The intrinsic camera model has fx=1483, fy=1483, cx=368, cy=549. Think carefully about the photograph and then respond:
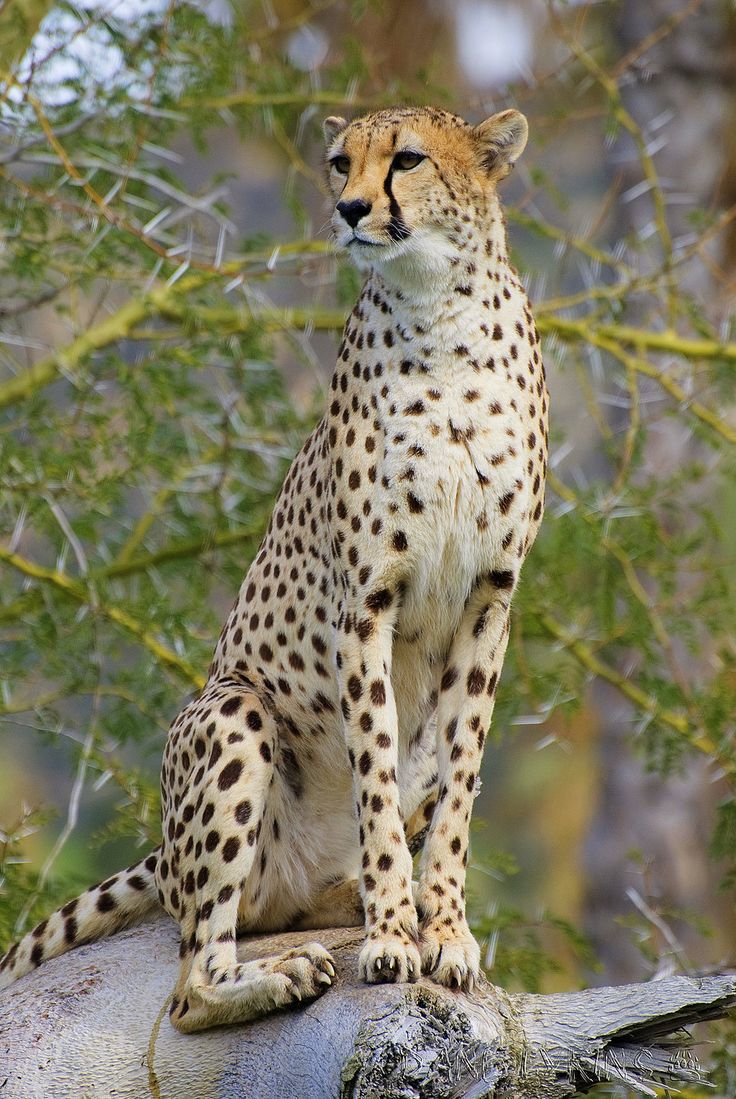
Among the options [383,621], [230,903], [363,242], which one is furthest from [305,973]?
[363,242]

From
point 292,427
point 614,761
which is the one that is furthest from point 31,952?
point 614,761

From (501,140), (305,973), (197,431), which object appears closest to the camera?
(305,973)

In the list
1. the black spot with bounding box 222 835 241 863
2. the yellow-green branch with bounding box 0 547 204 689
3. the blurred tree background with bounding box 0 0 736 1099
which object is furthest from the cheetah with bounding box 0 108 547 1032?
the yellow-green branch with bounding box 0 547 204 689

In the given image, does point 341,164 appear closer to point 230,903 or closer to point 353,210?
point 353,210

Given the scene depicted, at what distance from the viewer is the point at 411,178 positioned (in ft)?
13.2

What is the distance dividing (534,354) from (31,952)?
7.51 feet

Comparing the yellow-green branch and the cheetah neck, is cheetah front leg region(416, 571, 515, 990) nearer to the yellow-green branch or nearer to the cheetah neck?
the cheetah neck

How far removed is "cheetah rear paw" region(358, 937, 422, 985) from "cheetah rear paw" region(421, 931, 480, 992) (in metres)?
0.05

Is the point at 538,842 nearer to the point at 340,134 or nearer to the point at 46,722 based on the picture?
the point at 46,722

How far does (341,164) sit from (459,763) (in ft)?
5.59

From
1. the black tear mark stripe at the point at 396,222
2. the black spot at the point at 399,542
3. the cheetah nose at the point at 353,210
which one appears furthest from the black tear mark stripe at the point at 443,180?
the black spot at the point at 399,542

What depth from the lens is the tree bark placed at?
3.15 metres

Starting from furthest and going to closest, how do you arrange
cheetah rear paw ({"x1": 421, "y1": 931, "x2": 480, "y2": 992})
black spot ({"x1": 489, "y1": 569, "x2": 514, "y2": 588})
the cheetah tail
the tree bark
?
1. the cheetah tail
2. black spot ({"x1": 489, "y1": 569, "x2": 514, "y2": 588})
3. cheetah rear paw ({"x1": 421, "y1": 931, "x2": 480, "y2": 992})
4. the tree bark

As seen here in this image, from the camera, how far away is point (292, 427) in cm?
667
